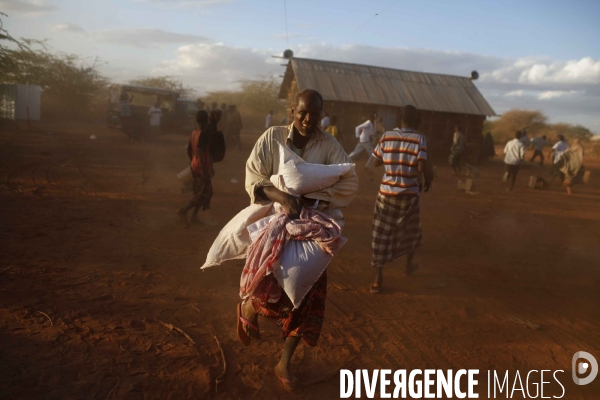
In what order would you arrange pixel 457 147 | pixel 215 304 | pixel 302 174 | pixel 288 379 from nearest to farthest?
pixel 302 174, pixel 288 379, pixel 215 304, pixel 457 147

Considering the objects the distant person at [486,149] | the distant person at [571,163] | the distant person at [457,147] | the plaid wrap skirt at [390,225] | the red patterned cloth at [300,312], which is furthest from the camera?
the distant person at [486,149]

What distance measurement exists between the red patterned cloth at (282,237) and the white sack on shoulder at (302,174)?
14 centimetres

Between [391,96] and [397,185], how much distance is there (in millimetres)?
15340

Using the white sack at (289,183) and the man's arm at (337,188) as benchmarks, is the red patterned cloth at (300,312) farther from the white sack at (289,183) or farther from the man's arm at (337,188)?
the man's arm at (337,188)

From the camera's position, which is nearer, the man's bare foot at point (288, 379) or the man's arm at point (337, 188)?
the man's arm at point (337, 188)

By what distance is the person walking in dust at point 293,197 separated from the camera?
265 centimetres

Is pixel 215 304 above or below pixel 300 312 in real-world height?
below

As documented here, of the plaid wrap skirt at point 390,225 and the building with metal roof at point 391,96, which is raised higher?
the building with metal roof at point 391,96

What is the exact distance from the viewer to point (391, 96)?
19.0 metres

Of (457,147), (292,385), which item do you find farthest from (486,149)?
(292,385)

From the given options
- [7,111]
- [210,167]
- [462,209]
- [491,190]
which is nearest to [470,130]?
[491,190]

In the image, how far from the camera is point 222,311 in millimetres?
3840

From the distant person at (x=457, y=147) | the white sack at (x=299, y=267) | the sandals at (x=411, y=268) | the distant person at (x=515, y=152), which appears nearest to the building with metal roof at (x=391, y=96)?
the distant person at (x=457, y=147)

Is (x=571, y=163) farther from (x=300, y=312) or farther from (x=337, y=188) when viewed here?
(x=300, y=312)
